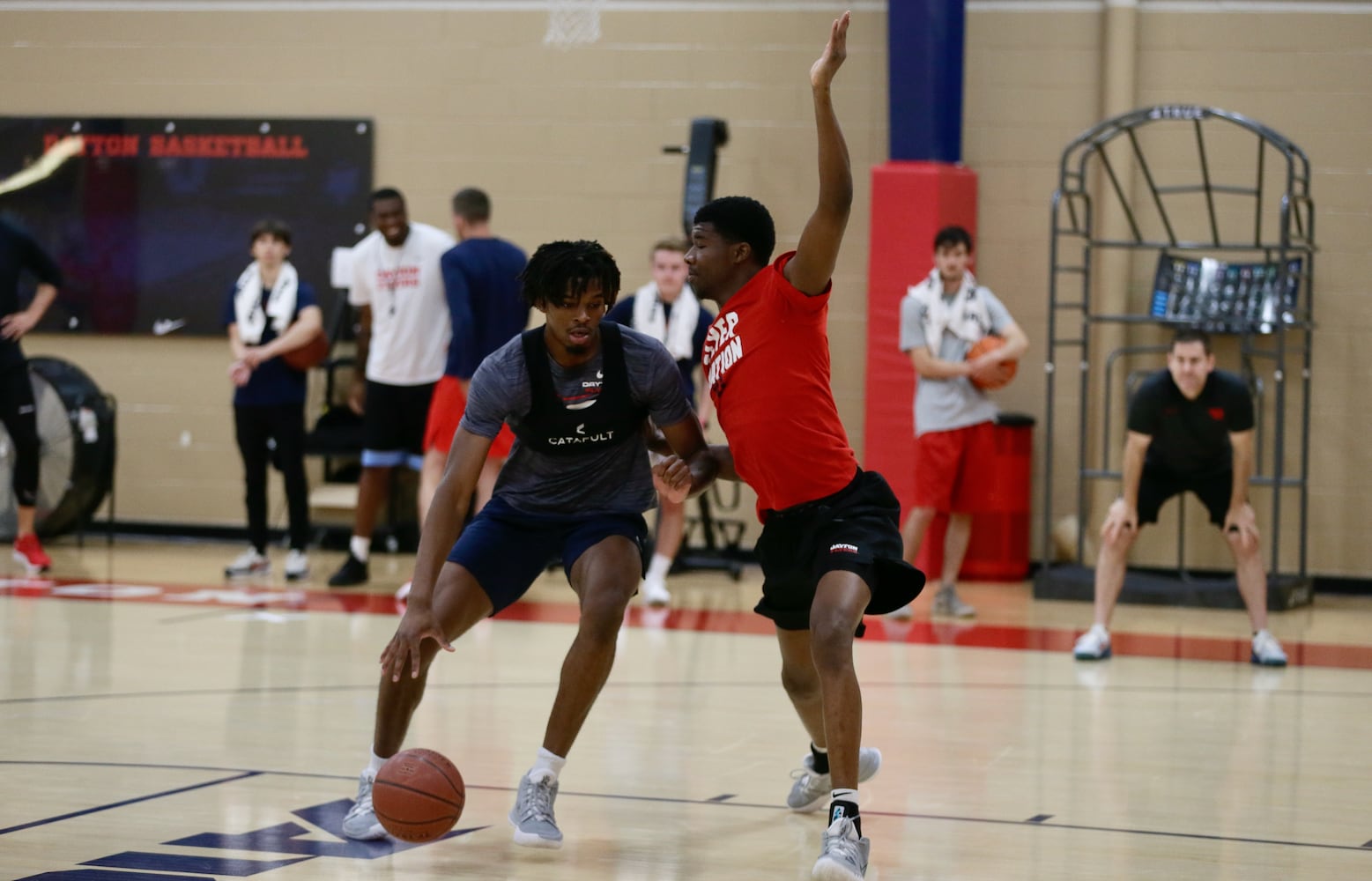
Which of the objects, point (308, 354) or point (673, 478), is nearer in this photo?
point (673, 478)

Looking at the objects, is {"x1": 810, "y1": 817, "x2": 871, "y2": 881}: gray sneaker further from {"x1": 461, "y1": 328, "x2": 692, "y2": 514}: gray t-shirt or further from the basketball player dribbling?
{"x1": 461, "y1": 328, "x2": 692, "y2": 514}: gray t-shirt

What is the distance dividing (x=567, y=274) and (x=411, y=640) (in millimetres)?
914

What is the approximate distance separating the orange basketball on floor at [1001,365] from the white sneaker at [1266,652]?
76.4 inches

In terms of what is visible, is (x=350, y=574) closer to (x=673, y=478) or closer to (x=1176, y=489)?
(x=1176, y=489)

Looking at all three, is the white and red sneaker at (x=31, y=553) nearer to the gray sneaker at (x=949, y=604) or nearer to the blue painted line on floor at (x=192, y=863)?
the gray sneaker at (x=949, y=604)

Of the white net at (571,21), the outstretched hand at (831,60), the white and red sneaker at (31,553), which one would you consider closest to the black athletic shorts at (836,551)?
the outstretched hand at (831,60)

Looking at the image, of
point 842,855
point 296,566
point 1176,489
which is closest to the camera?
point 842,855

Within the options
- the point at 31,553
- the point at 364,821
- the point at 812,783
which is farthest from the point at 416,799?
the point at 31,553

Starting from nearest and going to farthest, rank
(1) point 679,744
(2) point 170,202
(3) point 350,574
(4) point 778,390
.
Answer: (4) point 778,390 < (1) point 679,744 < (3) point 350,574 < (2) point 170,202

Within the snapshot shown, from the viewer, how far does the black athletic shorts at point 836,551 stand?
4.25m


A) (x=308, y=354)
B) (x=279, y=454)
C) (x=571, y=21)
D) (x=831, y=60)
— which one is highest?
(x=571, y=21)

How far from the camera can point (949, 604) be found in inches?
340

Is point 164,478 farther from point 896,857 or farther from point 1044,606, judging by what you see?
point 896,857

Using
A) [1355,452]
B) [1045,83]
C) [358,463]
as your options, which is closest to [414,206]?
[358,463]
